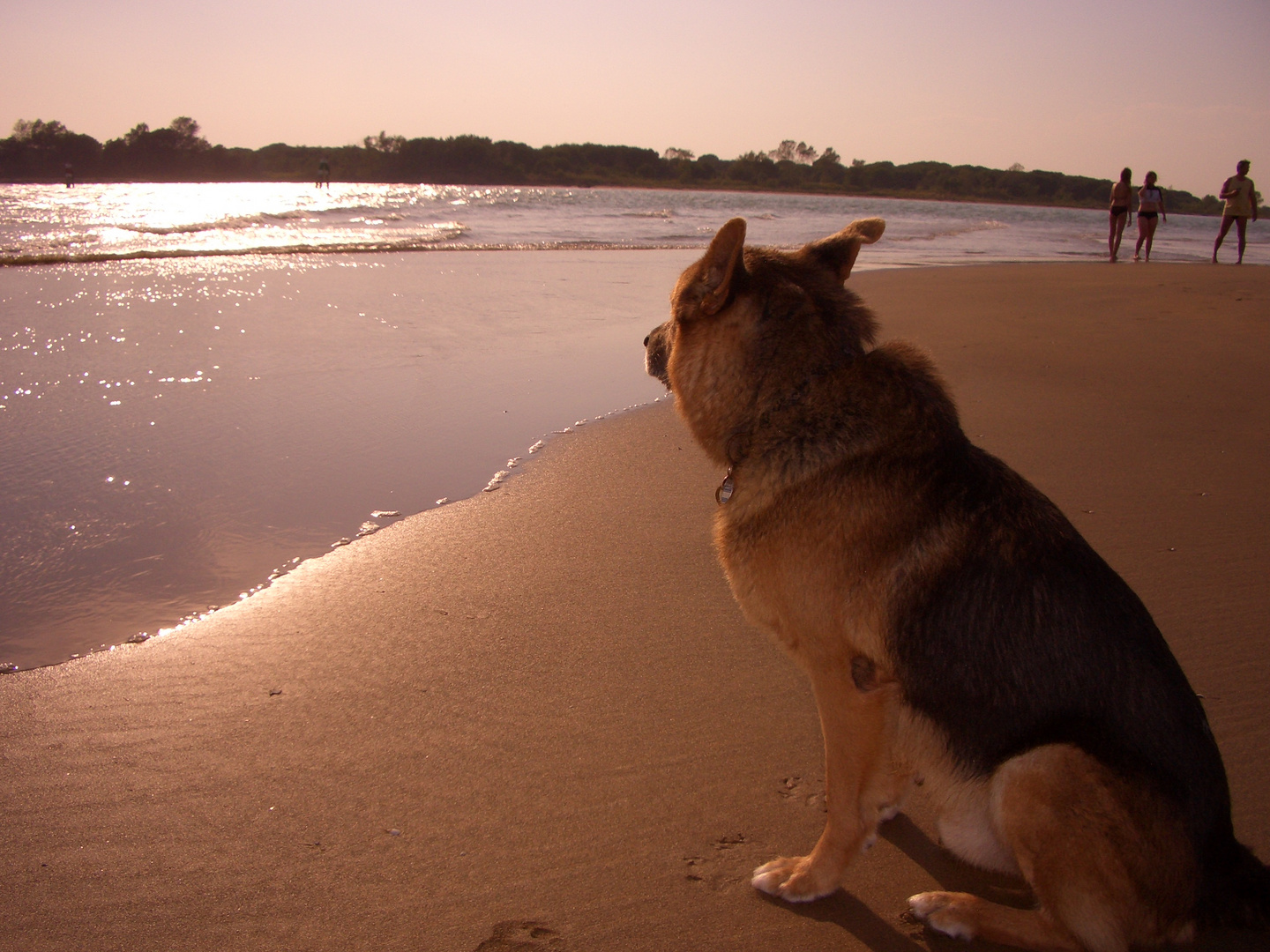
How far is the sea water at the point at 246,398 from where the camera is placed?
3.91 metres

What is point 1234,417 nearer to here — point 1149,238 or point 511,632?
point 511,632

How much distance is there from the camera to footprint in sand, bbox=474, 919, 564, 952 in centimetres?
212

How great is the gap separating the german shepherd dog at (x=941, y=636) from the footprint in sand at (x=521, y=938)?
645 mm

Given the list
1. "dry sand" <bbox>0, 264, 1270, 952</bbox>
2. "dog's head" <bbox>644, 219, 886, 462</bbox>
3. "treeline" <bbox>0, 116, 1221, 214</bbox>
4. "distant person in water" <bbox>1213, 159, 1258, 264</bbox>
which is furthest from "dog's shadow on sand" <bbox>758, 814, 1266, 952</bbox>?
"treeline" <bbox>0, 116, 1221, 214</bbox>

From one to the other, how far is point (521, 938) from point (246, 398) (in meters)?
5.36

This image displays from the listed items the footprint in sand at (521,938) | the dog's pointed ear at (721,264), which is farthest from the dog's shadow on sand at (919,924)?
the dog's pointed ear at (721,264)

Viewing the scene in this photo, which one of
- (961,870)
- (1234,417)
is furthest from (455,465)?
(1234,417)

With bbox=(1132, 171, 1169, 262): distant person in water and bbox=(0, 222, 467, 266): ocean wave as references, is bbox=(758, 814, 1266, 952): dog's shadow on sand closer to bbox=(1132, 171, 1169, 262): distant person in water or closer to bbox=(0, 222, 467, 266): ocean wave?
bbox=(0, 222, 467, 266): ocean wave

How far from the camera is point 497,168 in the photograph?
249ft

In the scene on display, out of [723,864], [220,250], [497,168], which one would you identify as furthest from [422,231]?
[497,168]

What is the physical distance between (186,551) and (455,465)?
170 centimetres

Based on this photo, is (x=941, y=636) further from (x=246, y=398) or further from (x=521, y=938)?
(x=246, y=398)

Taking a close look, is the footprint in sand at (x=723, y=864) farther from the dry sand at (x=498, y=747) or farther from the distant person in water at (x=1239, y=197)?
the distant person in water at (x=1239, y=197)

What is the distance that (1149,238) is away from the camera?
1780 centimetres
